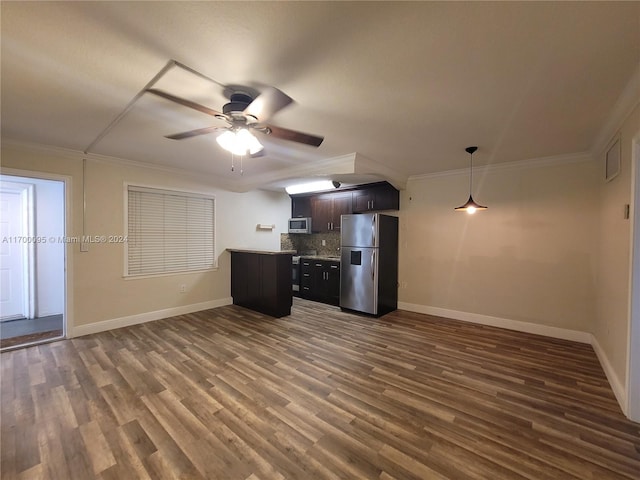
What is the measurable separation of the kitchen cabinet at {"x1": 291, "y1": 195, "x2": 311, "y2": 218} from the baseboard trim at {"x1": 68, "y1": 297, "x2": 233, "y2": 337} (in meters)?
2.62

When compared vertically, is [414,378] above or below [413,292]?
below

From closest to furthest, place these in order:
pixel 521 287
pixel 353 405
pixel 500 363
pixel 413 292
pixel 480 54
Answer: pixel 480 54 < pixel 353 405 < pixel 500 363 < pixel 521 287 < pixel 413 292

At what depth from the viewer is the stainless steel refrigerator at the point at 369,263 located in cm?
458

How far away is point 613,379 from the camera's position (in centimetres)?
248

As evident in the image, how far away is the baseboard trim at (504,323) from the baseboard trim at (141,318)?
3.72m

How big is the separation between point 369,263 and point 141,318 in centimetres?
386

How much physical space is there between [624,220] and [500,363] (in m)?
1.82

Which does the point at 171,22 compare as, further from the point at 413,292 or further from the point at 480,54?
the point at 413,292

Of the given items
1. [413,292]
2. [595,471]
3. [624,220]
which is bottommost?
[595,471]

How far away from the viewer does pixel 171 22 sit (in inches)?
54.2

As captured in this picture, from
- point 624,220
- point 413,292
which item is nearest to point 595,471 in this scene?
point 624,220

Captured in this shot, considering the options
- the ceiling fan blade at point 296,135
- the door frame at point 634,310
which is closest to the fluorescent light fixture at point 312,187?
the ceiling fan blade at point 296,135

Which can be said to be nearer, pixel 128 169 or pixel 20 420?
pixel 20 420

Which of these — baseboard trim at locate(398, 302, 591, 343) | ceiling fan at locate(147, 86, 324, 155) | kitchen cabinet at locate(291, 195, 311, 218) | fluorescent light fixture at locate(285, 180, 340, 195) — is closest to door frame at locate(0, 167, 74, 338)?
ceiling fan at locate(147, 86, 324, 155)
